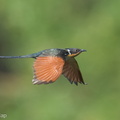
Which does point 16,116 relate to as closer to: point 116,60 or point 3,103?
point 3,103

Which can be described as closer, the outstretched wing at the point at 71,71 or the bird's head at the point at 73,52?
the bird's head at the point at 73,52

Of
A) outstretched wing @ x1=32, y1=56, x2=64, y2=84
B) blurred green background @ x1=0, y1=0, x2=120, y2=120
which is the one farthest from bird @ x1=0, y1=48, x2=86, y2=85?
blurred green background @ x1=0, y1=0, x2=120, y2=120

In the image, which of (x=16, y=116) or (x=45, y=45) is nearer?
(x=16, y=116)

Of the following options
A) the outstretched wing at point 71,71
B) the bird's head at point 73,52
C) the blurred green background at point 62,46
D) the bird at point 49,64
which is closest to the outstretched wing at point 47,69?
the bird at point 49,64

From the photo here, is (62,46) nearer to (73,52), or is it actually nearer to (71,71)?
(71,71)

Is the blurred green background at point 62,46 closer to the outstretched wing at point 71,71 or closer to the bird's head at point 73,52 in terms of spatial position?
the outstretched wing at point 71,71

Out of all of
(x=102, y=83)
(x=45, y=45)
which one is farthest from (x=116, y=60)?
(x=45, y=45)
